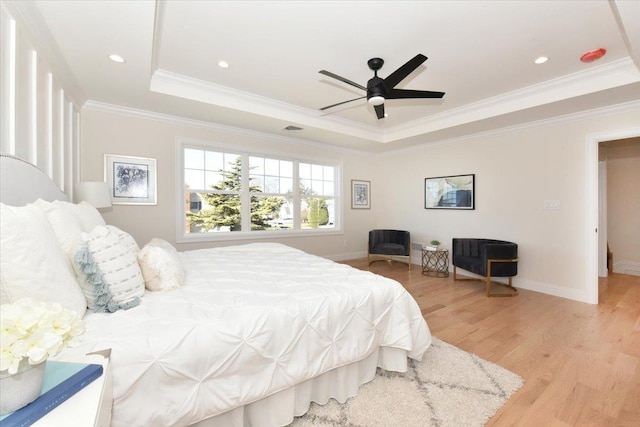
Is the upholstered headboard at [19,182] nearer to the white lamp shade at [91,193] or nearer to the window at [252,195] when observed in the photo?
the white lamp shade at [91,193]

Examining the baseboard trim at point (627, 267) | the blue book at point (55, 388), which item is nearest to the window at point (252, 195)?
the blue book at point (55, 388)

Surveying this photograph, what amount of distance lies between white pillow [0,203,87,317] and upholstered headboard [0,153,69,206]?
1.65 ft

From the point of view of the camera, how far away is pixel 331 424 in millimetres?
1529

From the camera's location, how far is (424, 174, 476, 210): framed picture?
472cm

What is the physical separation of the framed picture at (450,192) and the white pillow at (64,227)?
16.5 feet

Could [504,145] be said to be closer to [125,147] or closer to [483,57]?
[483,57]

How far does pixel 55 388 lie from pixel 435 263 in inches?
203

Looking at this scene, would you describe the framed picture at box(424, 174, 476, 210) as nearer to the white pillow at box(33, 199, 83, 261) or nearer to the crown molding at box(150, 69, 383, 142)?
the crown molding at box(150, 69, 383, 142)

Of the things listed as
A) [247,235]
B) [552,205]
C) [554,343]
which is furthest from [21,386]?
[552,205]

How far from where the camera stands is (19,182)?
1.60 metres

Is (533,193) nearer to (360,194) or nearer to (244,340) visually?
(360,194)

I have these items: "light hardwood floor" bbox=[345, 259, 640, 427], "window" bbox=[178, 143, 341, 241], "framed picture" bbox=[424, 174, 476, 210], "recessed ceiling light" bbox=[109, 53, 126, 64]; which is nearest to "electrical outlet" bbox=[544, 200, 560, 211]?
"framed picture" bbox=[424, 174, 476, 210]

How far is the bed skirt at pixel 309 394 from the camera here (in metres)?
1.37

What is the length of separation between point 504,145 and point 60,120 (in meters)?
5.61
